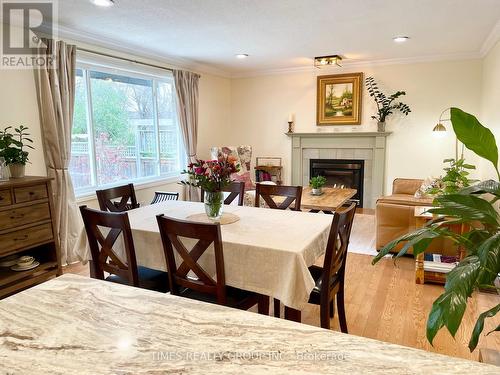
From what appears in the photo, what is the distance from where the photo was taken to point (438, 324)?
1010 mm

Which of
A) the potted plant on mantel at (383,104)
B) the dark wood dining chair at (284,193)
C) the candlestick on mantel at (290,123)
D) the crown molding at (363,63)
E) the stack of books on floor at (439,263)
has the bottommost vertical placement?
the stack of books on floor at (439,263)

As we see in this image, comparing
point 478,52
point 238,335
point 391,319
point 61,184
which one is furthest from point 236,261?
point 478,52

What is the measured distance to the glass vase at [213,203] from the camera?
2418mm

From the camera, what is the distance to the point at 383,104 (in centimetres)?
584

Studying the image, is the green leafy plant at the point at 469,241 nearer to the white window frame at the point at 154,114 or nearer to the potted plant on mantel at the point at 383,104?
the white window frame at the point at 154,114

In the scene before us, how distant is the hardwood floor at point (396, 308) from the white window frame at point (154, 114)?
3.72ft

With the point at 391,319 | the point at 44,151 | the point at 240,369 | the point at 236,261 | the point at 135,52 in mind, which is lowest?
the point at 391,319

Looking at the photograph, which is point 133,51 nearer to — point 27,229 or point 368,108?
point 27,229

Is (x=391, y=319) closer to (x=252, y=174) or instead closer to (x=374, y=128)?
(x=374, y=128)

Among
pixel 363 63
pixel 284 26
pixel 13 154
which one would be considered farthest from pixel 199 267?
pixel 363 63

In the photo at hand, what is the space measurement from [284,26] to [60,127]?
253 cm

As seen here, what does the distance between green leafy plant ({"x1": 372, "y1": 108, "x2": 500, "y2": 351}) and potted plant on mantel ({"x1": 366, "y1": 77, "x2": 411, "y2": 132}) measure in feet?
16.3

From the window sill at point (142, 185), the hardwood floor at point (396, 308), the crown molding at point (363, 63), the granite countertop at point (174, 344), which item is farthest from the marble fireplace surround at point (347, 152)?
the granite countertop at point (174, 344)

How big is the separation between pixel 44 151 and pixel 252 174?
3.94m
